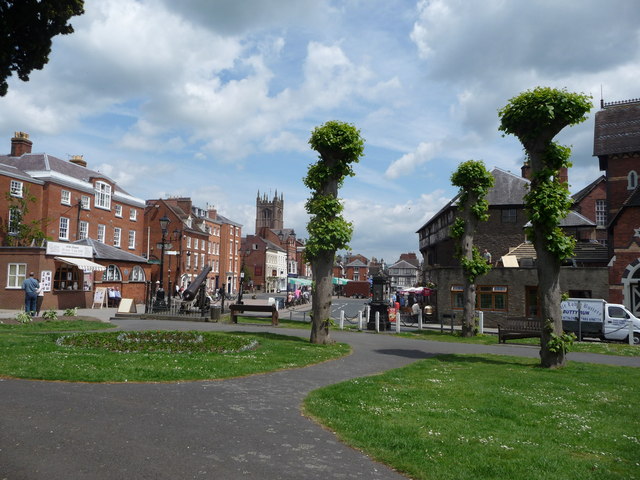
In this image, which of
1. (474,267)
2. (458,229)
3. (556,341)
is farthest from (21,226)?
(556,341)

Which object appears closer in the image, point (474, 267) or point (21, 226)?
point (474, 267)

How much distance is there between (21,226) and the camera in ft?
117

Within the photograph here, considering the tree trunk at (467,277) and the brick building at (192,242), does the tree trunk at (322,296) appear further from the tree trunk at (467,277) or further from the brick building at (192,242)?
the brick building at (192,242)

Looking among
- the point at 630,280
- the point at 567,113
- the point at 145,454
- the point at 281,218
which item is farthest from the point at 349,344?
the point at 281,218

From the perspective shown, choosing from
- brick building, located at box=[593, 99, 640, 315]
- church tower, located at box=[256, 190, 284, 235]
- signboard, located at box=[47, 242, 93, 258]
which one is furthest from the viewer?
church tower, located at box=[256, 190, 284, 235]

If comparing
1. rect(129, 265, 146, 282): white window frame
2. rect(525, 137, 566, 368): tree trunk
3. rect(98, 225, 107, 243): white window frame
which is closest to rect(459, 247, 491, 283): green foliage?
rect(525, 137, 566, 368): tree trunk

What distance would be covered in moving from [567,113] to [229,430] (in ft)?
42.2

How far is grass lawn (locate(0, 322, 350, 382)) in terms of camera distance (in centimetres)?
991

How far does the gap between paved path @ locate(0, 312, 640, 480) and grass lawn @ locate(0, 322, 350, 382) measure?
723mm

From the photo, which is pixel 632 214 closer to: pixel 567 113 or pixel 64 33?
pixel 567 113

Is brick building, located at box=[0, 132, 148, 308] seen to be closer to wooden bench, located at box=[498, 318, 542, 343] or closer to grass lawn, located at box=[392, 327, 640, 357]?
grass lawn, located at box=[392, 327, 640, 357]

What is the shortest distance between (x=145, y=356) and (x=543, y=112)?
13.0 metres

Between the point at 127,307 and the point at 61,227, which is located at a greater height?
the point at 61,227

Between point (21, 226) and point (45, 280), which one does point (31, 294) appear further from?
point (21, 226)
